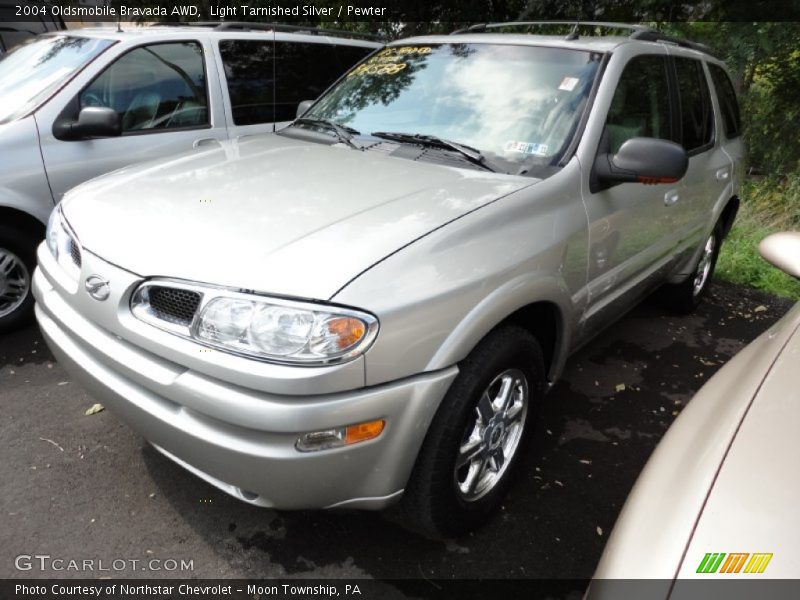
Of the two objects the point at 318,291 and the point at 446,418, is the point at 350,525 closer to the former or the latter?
the point at 446,418

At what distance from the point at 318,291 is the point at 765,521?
45.8 inches

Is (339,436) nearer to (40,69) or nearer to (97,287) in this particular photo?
(97,287)

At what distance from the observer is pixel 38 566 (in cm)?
213

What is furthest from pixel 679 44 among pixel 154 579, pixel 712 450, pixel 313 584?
pixel 154 579

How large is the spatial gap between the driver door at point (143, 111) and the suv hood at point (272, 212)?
3.29ft

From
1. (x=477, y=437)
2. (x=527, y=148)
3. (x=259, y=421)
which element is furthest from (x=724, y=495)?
(x=527, y=148)

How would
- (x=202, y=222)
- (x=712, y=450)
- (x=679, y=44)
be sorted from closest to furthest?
(x=712, y=450), (x=202, y=222), (x=679, y=44)

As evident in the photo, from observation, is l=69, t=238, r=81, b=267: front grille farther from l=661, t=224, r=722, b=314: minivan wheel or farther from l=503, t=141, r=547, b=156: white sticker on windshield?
l=661, t=224, r=722, b=314: minivan wheel

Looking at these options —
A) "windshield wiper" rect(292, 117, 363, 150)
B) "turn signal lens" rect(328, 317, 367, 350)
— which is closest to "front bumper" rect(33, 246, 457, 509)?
"turn signal lens" rect(328, 317, 367, 350)

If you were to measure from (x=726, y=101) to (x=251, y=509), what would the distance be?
13.2 feet

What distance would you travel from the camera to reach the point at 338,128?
10.2 feet

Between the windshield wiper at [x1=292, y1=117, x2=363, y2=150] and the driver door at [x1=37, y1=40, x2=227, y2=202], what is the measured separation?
59 cm

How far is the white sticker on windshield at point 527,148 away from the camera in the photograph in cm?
254

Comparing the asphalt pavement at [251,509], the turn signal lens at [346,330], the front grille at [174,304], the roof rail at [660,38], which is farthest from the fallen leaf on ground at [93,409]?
Answer: the roof rail at [660,38]
